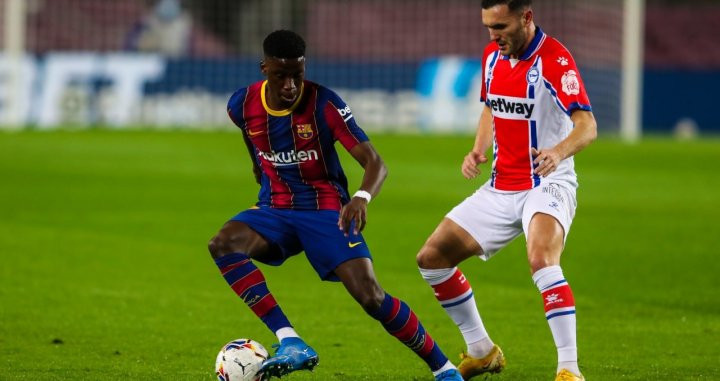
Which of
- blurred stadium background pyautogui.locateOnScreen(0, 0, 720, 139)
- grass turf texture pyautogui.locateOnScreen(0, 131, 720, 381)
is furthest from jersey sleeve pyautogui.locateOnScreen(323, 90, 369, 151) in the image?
blurred stadium background pyautogui.locateOnScreen(0, 0, 720, 139)

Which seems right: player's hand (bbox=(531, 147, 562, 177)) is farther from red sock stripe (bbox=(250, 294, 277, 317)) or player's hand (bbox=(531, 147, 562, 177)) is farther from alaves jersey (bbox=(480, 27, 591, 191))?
red sock stripe (bbox=(250, 294, 277, 317))

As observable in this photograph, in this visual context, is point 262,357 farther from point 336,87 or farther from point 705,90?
point 705,90

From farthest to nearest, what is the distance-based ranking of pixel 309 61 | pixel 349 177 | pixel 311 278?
pixel 309 61
pixel 349 177
pixel 311 278

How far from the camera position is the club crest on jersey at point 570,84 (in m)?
6.56

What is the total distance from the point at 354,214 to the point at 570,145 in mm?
1129

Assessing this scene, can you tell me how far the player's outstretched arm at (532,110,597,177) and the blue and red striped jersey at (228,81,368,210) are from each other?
87 cm

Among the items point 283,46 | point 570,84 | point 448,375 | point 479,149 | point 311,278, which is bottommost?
point 311,278

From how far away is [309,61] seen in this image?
27594 millimetres

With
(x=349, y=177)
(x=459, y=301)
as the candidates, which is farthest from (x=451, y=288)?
(x=349, y=177)

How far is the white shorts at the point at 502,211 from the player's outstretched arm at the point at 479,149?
13 centimetres

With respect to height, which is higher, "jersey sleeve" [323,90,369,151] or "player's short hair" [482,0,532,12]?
"player's short hair" [482,0,532,12]

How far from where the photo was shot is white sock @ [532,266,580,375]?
639 centimetres

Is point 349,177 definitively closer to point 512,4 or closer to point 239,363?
point 512,4

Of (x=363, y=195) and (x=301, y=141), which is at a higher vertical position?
(x=301, y=141)
